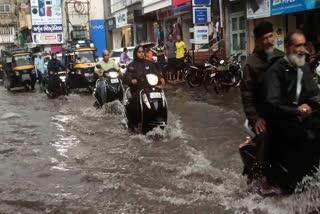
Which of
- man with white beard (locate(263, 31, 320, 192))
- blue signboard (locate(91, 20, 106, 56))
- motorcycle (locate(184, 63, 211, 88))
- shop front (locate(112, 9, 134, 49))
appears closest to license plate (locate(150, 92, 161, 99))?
man with white beard (locate(263, 31, 320, 192))

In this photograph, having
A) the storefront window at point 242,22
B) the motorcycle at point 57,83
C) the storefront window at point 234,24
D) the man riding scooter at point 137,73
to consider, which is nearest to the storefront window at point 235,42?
the storefront window at point 234,24

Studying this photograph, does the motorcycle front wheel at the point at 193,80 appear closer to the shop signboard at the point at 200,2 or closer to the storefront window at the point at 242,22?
the storefront window at the point at 242,22

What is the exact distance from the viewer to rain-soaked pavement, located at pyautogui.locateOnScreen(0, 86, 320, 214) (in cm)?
521

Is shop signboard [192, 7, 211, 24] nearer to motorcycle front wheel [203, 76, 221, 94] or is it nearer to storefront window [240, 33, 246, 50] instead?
storefront window [240, 33, 246, 50]

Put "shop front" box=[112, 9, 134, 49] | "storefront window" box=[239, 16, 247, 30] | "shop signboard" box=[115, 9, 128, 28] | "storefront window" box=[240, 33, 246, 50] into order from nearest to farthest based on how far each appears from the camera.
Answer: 1. "storefront window" box=[239, 16, 247, 30]
2. "storefront window" box=[240, 33, 246, 50]
3. "shop signboard" box=[115, 9, 128, 28]
4. "shop front" box=[112, 9, 134, 49]

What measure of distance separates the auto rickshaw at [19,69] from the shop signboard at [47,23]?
19.6 metres

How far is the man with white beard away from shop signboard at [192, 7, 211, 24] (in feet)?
52.0

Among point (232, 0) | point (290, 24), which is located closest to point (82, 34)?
point (232, 0)

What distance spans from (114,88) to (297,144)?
8957mm

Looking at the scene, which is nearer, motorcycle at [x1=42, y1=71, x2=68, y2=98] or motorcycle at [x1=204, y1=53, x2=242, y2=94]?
motorcycle at [x1=204, y1=53, x2=242, y2=94]

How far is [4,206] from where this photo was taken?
5582mm

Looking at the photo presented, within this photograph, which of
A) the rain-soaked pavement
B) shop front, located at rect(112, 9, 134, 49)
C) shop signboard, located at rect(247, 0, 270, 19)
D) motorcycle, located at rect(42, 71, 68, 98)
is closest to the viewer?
the rain-soaked pavement

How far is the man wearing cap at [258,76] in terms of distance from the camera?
15.0 ft

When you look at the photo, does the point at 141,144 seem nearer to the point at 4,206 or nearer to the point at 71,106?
the point at 4,206
